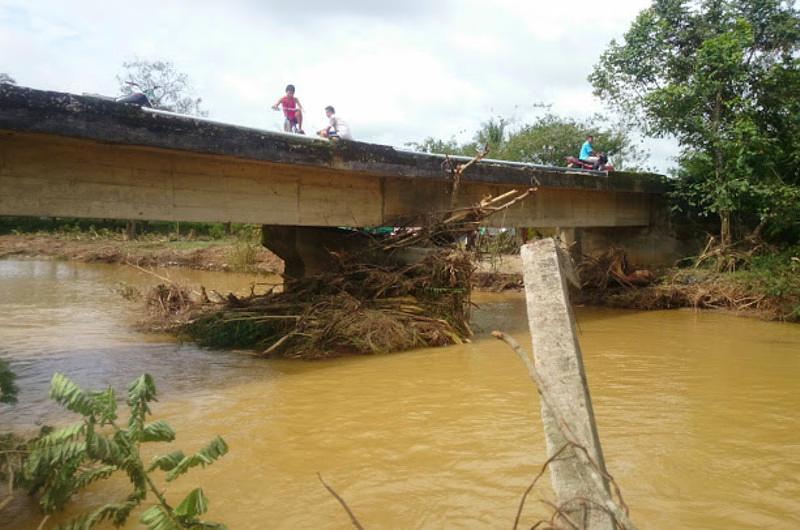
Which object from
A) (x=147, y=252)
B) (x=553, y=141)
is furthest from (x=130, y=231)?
(x=553, y=141)

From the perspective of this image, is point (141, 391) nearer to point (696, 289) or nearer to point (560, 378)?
point (560, 378)

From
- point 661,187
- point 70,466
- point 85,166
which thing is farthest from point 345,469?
point 661,187

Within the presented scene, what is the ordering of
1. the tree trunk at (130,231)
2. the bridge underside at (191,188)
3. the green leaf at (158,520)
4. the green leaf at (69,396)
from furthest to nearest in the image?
1. the tree trunk at (130,231)
2. the bridge underside at (191,188)
3. the green leaf at (69,396)
4. the green leaf at (158,520)

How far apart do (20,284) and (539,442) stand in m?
15.0

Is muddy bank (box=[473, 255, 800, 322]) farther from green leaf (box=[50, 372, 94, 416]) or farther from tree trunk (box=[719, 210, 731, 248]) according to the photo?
green leaf (box=[50, 372, 94, 416])

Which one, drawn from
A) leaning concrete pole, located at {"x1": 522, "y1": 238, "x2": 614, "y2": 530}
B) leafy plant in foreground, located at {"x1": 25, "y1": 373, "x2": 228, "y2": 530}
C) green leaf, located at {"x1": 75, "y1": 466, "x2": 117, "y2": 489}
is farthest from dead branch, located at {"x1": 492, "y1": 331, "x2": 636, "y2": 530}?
green leaf, located at {"x1": 75, "y1": 466, "x2": 117, "y2": 489}

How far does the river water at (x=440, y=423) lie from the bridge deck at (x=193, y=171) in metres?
1.90

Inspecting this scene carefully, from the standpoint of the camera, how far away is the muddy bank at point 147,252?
19594 millimetres

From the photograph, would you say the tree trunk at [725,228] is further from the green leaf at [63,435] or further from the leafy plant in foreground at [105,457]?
the green leaf at [63,435]

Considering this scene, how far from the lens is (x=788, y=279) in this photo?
11172 mm

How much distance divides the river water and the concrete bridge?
1.92 metres

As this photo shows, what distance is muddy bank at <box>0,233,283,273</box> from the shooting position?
19594mm

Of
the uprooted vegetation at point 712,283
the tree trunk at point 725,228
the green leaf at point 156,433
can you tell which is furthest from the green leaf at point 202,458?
the tree trunk at point 725,228

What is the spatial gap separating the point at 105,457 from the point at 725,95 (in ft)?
44.7
